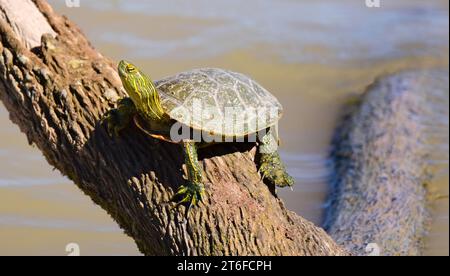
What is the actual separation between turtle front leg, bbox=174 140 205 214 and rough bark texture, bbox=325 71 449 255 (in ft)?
5.02

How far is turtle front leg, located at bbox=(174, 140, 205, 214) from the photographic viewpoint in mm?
3465

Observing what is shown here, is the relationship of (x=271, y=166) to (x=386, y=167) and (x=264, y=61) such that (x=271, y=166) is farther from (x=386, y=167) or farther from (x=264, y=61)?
(x=264, y=61)

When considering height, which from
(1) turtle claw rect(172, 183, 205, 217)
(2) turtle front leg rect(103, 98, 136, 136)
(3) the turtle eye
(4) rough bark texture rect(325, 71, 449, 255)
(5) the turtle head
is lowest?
(4) rough bark texture rect(325, 71, 449, 255)

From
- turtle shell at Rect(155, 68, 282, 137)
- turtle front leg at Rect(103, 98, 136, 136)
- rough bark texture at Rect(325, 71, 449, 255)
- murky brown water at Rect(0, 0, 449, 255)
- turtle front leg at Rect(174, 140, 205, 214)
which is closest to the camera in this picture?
turtle front leg at Rect(174, 140, 205, 214)

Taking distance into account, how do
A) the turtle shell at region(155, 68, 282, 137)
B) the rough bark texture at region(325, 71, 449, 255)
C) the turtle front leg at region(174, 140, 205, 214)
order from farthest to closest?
the rough bark texture at region(325, 71, 449, 255) < the turtle shell at region(155, 68, 282, 137) < the turtle front leg at region(174, 140, 205, 214)

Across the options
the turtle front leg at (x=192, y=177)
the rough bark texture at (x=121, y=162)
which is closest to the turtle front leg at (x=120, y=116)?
the rough bark texture at (x=121, y=162)

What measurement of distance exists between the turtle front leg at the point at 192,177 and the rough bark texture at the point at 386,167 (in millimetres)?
1531

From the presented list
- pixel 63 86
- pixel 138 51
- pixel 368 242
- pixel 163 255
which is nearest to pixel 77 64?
pixel 63 86

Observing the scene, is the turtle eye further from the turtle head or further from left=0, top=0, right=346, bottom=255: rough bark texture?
left=0, top=0, right=346, bottom=255: rough bark texture

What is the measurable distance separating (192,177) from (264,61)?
4.86 meters

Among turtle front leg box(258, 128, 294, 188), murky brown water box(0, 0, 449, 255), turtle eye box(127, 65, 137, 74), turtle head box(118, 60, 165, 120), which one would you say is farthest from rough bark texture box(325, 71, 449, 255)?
turtle eye box(127, 65, 137, 74)

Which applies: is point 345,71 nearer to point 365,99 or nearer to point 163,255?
point 365,99

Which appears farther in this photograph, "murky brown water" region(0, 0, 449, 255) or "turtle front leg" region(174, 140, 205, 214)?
"murky brown water" region(0, 0, 449, 255)
